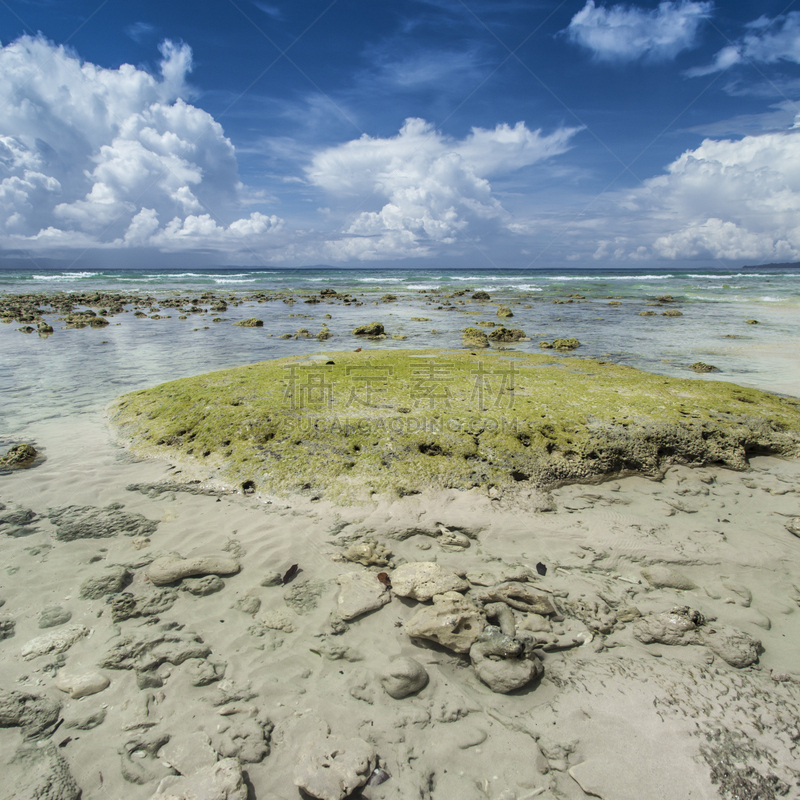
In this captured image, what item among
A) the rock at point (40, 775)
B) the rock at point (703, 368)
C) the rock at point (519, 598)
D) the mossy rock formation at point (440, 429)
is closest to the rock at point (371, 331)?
the mossy rock formation at point (440, 429)

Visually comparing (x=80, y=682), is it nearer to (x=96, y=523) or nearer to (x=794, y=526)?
(x=96, y=523)

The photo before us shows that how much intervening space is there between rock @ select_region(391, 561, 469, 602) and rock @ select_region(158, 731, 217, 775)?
165 cm

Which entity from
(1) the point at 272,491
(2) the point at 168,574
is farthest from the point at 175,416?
(2) the point at 168,574

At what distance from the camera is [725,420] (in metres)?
5.87

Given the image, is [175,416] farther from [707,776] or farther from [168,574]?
[707,776]

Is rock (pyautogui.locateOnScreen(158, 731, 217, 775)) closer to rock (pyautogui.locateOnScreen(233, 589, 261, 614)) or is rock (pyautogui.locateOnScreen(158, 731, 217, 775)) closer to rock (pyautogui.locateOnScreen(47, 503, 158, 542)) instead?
rock (pyautogui.locateOnScreen(233, 589, 261, 614))

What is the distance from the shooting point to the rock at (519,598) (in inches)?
138

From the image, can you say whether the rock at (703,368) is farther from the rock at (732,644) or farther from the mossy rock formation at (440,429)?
the rock at (732,644)

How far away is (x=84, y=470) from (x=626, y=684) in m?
6.38

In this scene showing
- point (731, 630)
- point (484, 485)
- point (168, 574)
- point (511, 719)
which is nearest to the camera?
point (511, 719)

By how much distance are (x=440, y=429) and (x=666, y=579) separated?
2.92 meters

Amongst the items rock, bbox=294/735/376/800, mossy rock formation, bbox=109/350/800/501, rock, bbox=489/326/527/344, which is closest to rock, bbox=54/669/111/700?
rock, bbox=294/735/376/800

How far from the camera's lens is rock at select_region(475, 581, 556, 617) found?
3.50 meters

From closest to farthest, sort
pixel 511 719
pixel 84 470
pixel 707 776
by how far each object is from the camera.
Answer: pixel 707 776, pixel 511 719, pixel 84 470
